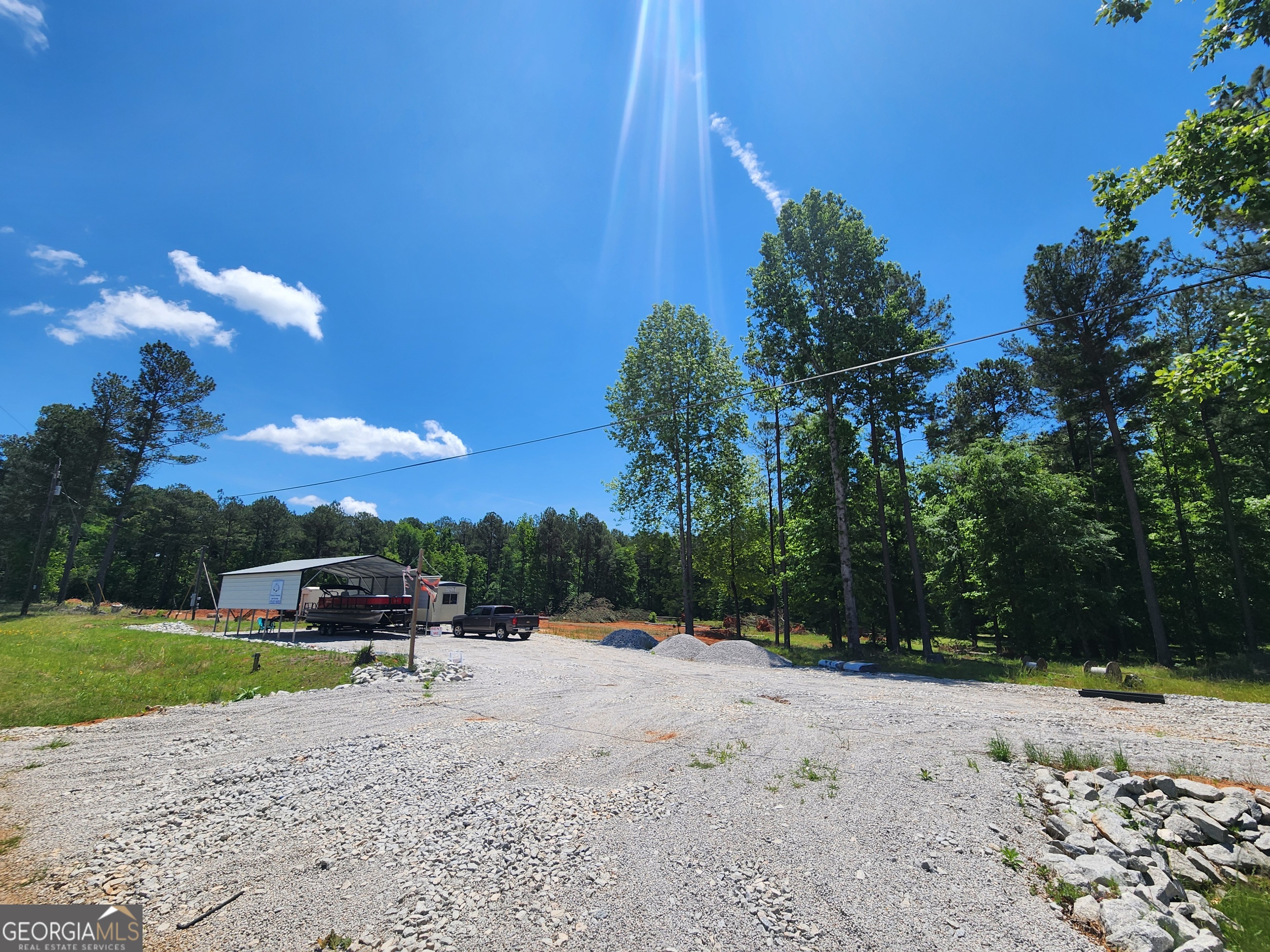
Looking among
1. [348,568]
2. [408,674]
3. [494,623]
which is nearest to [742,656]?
[408,674]

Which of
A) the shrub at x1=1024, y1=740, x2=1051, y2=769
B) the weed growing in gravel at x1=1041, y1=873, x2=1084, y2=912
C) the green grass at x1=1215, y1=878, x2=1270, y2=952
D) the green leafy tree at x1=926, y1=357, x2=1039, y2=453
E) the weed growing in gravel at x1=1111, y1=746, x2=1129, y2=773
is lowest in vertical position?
the green grass at x1=1215, y1=878, x2=1270, y2=952

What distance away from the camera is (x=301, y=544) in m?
77.6

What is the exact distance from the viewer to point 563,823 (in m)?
5.36

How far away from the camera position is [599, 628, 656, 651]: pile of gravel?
25625 mm

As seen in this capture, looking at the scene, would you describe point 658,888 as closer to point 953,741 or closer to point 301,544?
point 953,741

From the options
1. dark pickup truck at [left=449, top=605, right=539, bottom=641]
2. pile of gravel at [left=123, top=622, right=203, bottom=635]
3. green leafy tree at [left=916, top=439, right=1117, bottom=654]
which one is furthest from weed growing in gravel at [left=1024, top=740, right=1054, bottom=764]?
pile of gravel at [left=123, top=622, right=203, bottom=635]

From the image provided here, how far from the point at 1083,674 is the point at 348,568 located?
3100 centimetres

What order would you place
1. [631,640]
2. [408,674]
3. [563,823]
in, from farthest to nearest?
[631,640] < [408,674] < [563,823]

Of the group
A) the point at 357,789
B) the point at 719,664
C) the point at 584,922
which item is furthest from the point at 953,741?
the point at 719,664

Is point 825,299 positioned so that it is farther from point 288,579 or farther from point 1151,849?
point 288,579

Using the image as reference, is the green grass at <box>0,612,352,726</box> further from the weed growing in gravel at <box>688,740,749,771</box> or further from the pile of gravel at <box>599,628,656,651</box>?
the pile of gravel at <box>599,628,656,651</box>

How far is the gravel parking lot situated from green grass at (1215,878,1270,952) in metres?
1.29

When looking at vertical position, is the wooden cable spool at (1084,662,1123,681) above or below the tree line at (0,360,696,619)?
below

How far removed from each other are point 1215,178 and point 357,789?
14.3 metres
